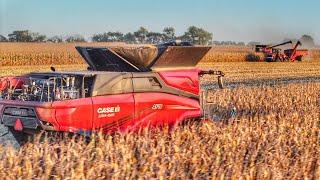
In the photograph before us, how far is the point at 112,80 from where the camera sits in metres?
8.15

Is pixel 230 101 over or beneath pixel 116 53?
beneath

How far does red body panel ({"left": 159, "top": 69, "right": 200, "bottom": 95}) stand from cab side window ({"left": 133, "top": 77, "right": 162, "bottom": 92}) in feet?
0.63

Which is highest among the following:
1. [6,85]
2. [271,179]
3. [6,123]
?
[6,85]

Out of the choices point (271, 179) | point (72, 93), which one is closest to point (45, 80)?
point (72, 93)

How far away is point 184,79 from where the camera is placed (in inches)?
369

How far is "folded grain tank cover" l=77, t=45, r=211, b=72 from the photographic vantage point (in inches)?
Answer: 357

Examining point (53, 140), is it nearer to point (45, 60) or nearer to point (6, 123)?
point (6, 123)

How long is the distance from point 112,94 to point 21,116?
1.39m

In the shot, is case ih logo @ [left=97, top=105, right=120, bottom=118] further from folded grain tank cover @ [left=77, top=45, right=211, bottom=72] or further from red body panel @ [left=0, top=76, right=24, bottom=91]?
red body panel @ [left=0, top=76, right=24, bottom=91]

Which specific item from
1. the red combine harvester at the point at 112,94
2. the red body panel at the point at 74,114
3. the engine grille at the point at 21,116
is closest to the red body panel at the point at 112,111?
the red combine harvester at the point at 112,94

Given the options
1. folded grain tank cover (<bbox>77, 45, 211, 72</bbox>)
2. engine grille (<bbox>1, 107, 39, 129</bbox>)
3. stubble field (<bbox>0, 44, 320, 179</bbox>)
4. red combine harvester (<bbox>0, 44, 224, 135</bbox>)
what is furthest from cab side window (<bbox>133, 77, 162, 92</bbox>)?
engine grille (<bbox>1, 107, 39, 129</bbox>)

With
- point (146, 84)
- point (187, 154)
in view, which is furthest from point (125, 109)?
point (187, 154)

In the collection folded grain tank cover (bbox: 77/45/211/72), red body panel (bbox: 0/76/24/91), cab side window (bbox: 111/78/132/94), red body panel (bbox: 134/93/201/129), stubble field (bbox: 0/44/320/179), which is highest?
folded grain tank cover (bbox: 77/45/211/72)

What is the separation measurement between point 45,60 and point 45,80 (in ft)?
111
